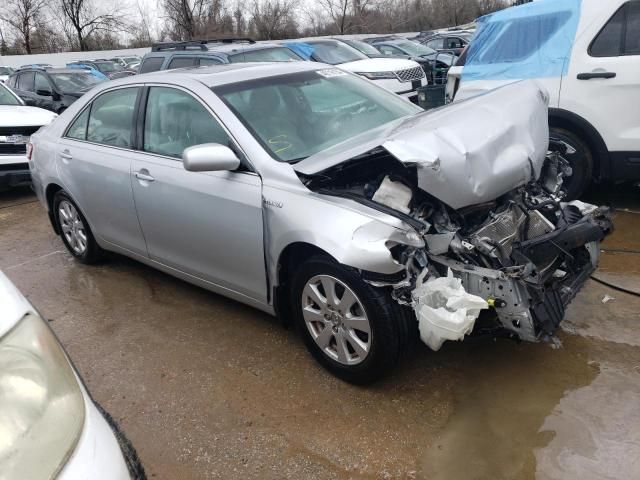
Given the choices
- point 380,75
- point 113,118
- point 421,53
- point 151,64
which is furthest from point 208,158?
point 421,53

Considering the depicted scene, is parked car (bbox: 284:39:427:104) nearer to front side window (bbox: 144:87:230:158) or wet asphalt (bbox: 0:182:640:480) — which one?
front side window (bbox: 144:87:230:158)

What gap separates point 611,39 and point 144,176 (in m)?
4.15

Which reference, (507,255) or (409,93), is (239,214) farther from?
(409,93)

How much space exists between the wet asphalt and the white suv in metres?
1.26

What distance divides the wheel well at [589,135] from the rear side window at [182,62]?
5.68m

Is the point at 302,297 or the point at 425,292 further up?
the point at 425,292

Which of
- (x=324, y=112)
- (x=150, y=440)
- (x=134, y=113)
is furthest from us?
(x=134, y=113)

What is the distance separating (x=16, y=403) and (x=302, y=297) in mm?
1816

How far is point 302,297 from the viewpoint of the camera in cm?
318

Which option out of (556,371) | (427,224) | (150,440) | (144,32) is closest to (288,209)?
(427,224)

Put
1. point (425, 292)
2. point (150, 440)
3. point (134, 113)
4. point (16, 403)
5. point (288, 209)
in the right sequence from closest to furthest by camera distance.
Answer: point (16, 403) → point (425, 292) → point (150, 440) → point (288, 209) → point (134, 113)

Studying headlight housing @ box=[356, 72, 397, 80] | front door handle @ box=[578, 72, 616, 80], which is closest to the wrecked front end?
front door handle @ box=[578, 72, 616, 80]

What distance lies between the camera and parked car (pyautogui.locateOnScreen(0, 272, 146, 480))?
4.59 ft

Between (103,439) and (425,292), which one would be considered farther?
(425,292)
